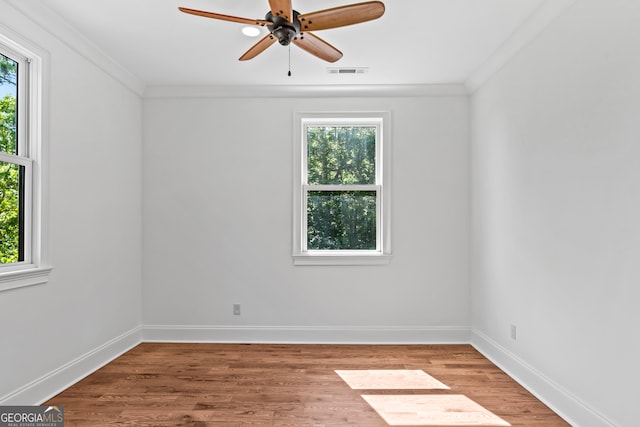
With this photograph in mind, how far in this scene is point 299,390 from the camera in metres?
2.80

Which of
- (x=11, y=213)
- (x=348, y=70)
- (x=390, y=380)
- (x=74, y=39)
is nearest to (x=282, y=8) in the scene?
(x=348, y=70)

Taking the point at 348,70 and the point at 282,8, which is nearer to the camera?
the point at 282,8

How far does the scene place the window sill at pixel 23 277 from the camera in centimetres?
228

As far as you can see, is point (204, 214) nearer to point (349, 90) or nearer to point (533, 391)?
point (349, 90)

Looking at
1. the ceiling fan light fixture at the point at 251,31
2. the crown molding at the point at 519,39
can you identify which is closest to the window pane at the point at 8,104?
the ceiling fan light fixture at the point at 251,31

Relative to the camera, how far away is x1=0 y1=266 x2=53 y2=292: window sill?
2279 millimetres

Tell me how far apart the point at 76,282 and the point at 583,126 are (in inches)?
142

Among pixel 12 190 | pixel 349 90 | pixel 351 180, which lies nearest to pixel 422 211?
pixel 351 180

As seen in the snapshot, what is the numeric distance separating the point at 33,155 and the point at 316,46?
2.02 m

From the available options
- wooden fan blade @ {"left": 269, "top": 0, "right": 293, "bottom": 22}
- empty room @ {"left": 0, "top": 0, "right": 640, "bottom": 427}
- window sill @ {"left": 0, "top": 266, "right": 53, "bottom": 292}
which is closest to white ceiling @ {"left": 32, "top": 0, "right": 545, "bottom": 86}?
empty room @ {"left": 0, "top": 0, "right": 640, "bottom": 427}

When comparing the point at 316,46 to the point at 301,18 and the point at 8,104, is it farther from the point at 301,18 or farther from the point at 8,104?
the point at 8,104

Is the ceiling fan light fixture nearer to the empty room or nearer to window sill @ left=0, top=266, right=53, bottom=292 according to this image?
the empty room

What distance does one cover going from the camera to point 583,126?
2.23m

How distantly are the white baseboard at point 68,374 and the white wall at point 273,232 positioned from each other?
0.47 metres
